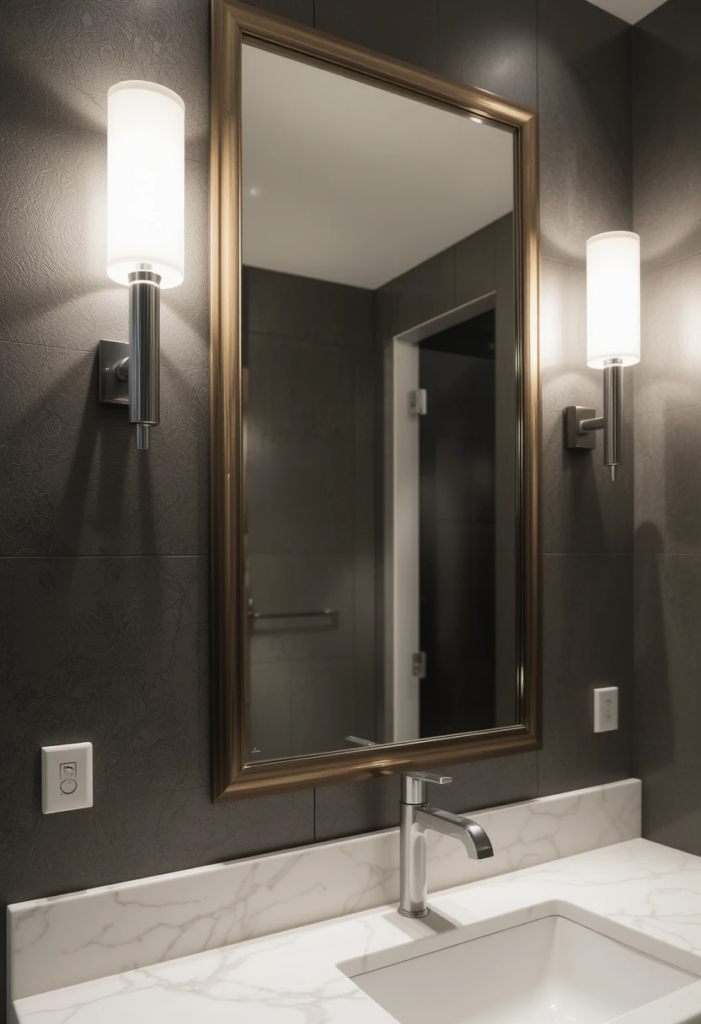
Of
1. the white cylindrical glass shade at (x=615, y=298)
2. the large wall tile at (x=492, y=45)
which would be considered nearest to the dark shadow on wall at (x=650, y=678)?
the white cylindrical glass shade at (x=615, y=298)

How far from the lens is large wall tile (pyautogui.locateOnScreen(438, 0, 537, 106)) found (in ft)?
4.68

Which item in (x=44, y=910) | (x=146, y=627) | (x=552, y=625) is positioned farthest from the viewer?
(x=552, y=625)

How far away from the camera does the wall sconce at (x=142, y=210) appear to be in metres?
1.00

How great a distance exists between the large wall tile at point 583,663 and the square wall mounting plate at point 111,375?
33.7 inches

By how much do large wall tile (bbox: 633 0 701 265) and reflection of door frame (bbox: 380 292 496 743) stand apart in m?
0.63

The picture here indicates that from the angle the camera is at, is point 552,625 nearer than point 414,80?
No

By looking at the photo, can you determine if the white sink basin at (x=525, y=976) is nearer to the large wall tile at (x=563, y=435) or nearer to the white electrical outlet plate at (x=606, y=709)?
the white electrical outlet plate at (x=606, y=709)

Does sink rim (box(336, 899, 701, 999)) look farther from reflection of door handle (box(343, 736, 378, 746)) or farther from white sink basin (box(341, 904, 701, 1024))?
reflection of door handle (box(343, 736, 378, 746))

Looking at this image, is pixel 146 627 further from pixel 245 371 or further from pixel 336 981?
pixel 336 981

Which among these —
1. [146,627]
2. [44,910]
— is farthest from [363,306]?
[44,910]

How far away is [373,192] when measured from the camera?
1.33 metres

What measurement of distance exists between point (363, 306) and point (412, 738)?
72 centimetres

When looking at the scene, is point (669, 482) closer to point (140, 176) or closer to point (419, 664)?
point (419, 664)

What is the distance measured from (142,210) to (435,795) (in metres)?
1.02
